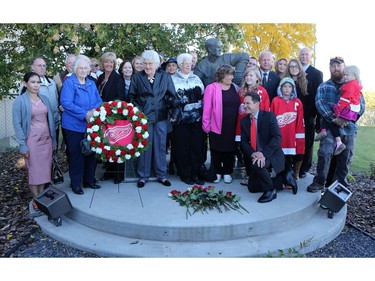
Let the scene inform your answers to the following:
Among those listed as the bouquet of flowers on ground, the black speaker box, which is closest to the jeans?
the bouquet of flowers on ground

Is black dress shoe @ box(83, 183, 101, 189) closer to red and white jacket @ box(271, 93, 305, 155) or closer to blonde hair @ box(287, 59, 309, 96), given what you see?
red and white jacket @ box(271, 93, 305, 155)

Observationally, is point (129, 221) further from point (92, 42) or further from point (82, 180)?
point (92, 42)

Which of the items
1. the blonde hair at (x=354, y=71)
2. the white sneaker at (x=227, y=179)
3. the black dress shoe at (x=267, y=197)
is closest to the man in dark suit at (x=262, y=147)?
the black dress shoe at (x=267, y=197)

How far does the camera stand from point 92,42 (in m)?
7.33

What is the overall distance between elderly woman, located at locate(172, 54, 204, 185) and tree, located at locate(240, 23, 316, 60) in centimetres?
843

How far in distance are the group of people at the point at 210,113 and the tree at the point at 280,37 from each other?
7961 millimetres

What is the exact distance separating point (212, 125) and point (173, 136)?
2.10ft

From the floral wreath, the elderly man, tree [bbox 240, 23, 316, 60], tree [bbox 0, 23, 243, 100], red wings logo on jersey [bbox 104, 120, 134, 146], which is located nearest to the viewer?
the floral wreath

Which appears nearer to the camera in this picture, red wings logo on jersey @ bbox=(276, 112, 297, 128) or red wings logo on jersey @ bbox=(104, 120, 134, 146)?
red wings logo on jersey @ bbox=(104, 120, 134, 146)

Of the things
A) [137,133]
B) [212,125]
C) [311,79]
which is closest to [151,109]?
[137,133]

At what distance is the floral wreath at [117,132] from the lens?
4988 mm

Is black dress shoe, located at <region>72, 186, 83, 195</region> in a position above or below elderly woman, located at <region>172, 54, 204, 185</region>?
below

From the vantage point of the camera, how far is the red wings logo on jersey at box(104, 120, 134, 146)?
16.8 feet

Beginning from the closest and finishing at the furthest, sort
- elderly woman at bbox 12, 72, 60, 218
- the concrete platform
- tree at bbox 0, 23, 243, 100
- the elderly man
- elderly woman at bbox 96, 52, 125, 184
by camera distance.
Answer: the concrete platform → elderly woman at bbox 12, 72, 60, 218 → the elderly man → elderly woman at bbox 96, 52, 125, 184 → tree at bbox 0, 23, 243, 100
